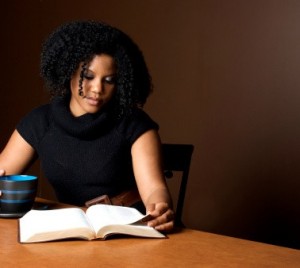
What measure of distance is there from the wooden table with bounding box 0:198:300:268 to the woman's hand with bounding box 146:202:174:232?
5 cm

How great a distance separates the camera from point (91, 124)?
1.66 m

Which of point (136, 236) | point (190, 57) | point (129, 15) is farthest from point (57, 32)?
point (129, 15)

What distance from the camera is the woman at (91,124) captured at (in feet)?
5.36

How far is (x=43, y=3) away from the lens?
3.79 m

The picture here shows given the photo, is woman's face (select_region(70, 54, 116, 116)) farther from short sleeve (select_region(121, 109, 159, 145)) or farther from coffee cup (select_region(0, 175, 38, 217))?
coffee cup (select_region(0, 175, 38, 217))

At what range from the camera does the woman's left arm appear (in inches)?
59.1

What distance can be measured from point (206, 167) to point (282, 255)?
6.72 ft

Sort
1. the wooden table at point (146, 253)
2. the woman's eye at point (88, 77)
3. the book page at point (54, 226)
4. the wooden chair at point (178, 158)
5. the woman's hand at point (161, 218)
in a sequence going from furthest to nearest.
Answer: the wooden chair at point (178, 158), the woman's eye at point (88, 77), the woman's hand at point (161, 218), the book page at point (54, 226), the wooden table at point (146, 253)

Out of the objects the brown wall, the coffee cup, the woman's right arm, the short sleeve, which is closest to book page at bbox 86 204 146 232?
the coffee cup

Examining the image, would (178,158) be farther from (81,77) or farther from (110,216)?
(110,216)

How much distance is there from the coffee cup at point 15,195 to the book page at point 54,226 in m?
0.08

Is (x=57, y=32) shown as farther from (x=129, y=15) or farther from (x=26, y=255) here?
(x=129, y=15)

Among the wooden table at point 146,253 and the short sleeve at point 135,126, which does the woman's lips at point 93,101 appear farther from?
the wooden table at point 146,253

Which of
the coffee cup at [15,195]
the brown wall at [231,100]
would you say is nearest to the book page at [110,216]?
the coffee cup at [15,195]
